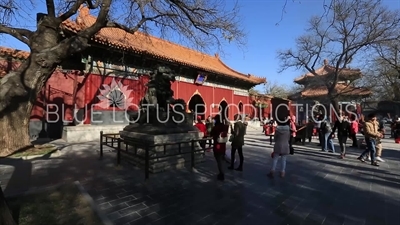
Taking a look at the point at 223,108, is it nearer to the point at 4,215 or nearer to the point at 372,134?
the point at 372,134

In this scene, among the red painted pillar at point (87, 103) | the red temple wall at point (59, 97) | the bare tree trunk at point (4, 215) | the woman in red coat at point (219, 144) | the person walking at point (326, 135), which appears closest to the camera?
the bare tree trunk at point (4, 215)

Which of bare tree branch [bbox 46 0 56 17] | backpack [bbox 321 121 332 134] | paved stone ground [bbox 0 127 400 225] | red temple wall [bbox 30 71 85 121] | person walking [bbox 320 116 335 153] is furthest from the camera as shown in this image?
red temple wall [bbox 30 71 85 121]

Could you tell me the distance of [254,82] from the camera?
68.8ft

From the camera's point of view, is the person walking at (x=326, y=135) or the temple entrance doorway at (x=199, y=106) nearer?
the person walking at (x=326, y=135)

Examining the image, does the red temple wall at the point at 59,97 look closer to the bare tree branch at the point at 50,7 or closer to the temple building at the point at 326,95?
the bare tree branch at the point at 50,7

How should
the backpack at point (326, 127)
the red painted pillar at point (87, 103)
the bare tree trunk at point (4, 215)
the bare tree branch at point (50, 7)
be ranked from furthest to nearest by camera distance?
the red painted pillar at point (87, 103)
the backpack at point (326, 127)
the bare tree branch at point (50, 7)
the bare tree trunk at point (4, 215)

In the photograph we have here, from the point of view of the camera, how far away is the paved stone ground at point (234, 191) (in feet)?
9.85

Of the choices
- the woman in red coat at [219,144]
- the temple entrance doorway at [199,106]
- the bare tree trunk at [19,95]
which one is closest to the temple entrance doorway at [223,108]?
the temple entrance doorway at [199,106]

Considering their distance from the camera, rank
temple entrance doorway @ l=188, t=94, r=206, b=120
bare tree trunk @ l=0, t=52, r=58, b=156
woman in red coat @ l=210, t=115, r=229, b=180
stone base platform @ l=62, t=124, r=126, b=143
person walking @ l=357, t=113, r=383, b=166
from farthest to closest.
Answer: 1. temple entrance doorway @ l=188, t=94, r=206, b=120
2. stone base platform @ l=62, t=124, r=126, b=143
3. bare tree trunk @ l=0, t=52, r=58, b=156
4. person walking @ l=357, t=113, r=383, b=166
5. woman in red coat @ l=210, t=115, r=229, b=180

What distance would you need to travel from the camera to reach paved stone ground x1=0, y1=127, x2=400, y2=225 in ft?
9.85

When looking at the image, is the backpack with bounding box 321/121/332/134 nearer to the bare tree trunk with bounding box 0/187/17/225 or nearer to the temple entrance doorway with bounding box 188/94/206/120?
the bare tree trunk with bounding box 0/187/17/225

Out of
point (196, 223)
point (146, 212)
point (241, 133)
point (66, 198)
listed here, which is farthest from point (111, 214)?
point (241, 133)

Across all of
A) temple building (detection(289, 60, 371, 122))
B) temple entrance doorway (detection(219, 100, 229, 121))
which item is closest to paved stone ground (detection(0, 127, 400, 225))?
temple entrance doorway (detection(219, 100, 229, 121))

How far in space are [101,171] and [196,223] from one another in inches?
127
